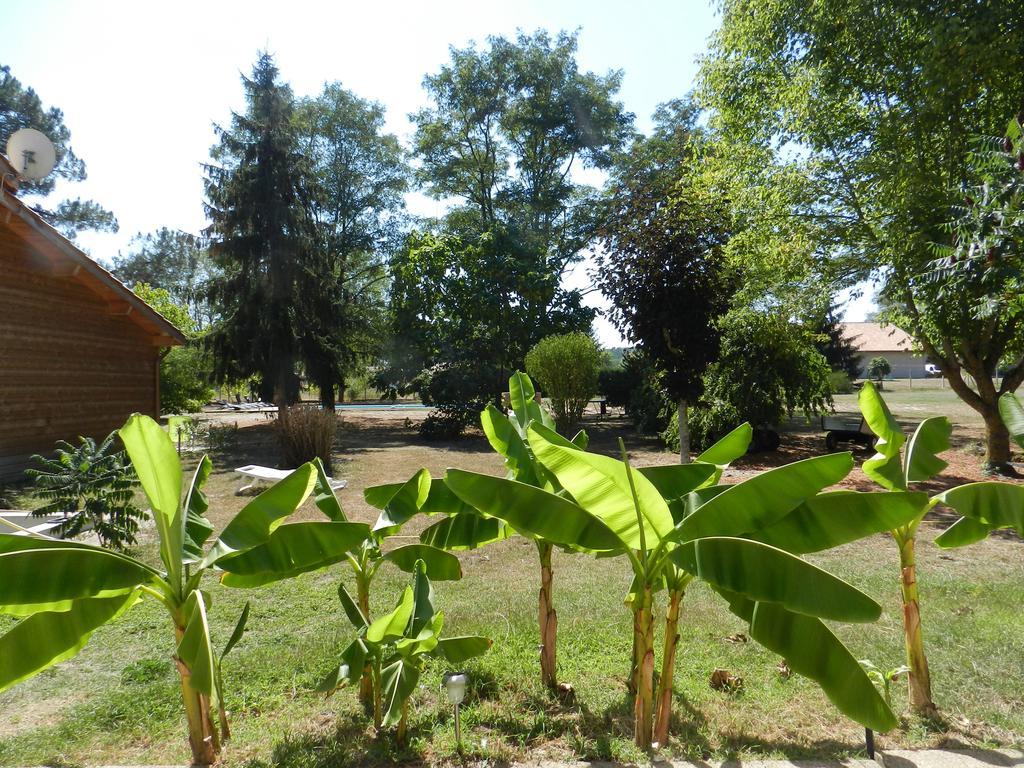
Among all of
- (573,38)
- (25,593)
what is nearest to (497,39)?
(573,38)

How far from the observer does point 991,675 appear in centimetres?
388

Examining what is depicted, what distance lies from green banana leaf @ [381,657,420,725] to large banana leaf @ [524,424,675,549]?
1.00 meters

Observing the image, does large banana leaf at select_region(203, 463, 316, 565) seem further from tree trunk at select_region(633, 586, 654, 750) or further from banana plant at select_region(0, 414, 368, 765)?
tree trunk at select_region(633, 586, 654, 750)

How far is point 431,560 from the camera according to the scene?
3.63m

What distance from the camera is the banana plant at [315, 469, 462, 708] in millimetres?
3432

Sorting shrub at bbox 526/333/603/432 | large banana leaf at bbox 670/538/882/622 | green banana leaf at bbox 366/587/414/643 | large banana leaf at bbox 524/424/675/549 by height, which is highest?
shrub at bbox 526/333/603/432

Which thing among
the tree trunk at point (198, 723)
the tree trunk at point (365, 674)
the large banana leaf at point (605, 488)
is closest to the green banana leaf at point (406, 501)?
the tree trunk at point (365, 674)

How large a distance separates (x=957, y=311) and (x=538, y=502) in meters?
10.8

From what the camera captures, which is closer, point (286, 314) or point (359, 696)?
point (359, 696)

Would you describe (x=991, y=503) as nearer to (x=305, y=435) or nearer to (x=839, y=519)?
(x=839, y=519)

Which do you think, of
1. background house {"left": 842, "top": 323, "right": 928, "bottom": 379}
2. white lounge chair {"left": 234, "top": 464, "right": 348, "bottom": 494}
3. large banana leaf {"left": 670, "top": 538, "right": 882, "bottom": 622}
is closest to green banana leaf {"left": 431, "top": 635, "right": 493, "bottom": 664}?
large banana leaf {"left": 670, "top": 538, "right": 882, "bottom": 622}

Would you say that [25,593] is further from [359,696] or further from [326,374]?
[326,374]

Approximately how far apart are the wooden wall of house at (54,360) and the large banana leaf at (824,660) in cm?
1461

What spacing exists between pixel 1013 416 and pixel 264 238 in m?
24.4
